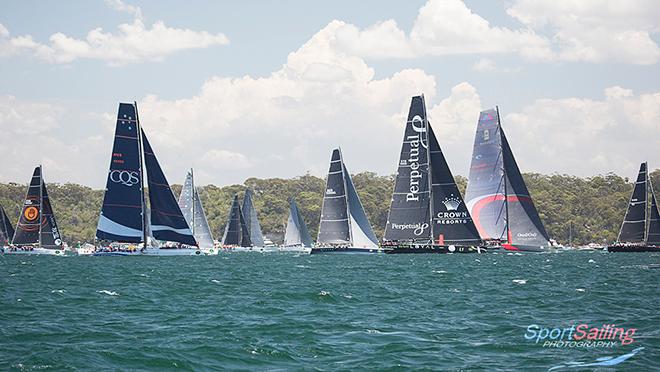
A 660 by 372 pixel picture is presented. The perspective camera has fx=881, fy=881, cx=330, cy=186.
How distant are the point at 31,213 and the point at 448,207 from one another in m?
38.9

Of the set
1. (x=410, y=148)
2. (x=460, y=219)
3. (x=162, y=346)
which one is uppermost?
(x=410, y=148)

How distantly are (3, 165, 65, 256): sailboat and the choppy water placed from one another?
41.7 meters

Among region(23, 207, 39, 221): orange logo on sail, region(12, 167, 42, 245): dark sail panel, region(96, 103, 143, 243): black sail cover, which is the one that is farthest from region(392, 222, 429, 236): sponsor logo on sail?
region(23, 207, 39, 221): orange logo on sail

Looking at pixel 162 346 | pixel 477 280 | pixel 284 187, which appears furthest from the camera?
pixel 284 187

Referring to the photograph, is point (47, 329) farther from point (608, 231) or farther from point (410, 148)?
point (608, 231)

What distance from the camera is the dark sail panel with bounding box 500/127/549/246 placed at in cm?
7438

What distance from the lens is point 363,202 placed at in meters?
153

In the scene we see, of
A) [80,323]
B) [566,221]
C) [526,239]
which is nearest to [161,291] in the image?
[80,323]

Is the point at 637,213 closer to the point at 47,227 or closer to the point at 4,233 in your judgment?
the point at 47,227

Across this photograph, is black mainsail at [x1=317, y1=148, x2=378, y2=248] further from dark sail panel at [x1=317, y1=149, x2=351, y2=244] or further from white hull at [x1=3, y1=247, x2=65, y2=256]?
white hull at [x1=3, y1=247, x2=65, y2=256]

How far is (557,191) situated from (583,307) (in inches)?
4922

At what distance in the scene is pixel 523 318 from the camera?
24.0m

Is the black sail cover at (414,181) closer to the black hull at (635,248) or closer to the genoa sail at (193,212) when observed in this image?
the black hull at (635,248)

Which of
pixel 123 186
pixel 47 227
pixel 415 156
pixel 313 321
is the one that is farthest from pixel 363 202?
pixel 313 321
